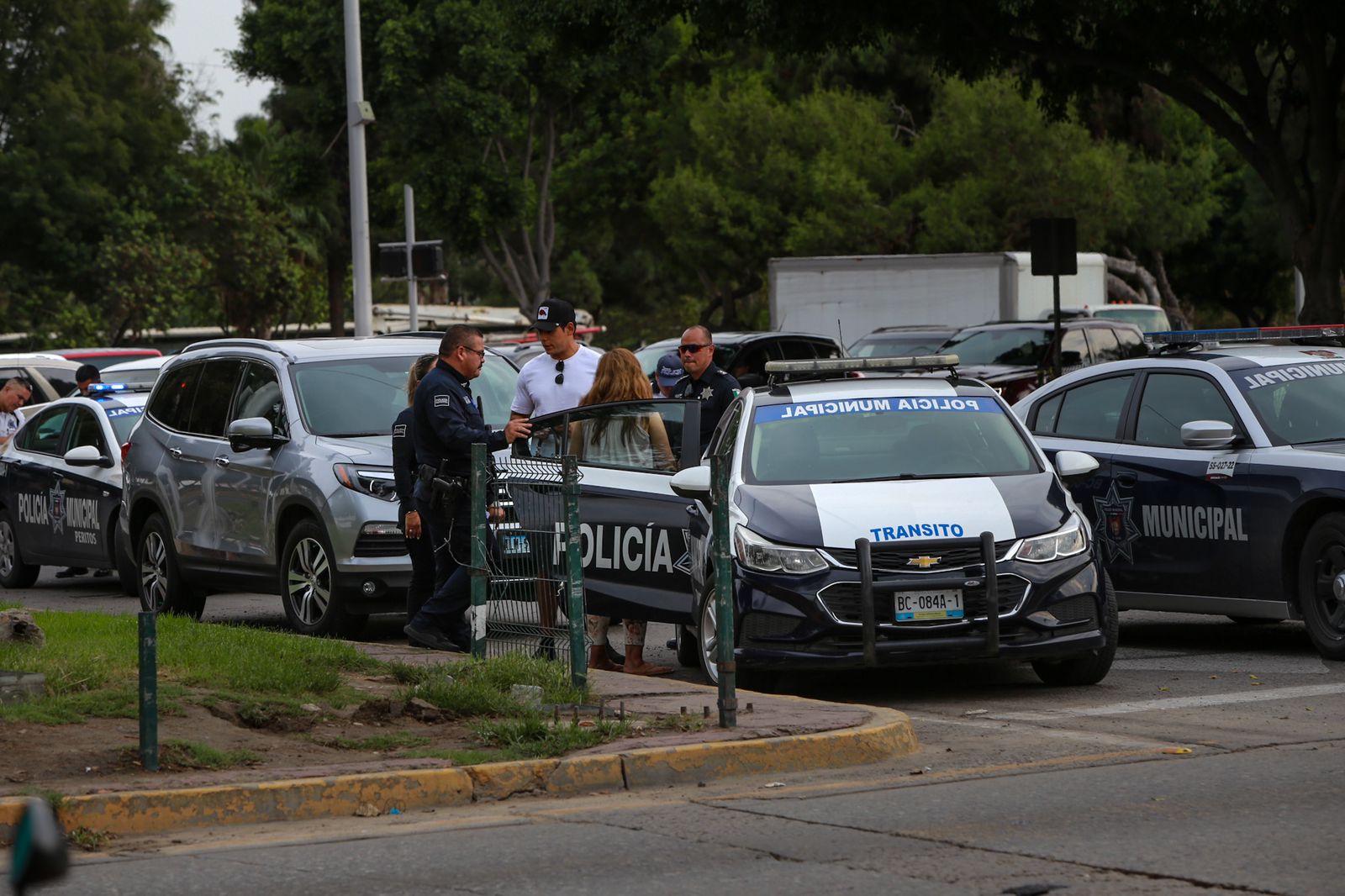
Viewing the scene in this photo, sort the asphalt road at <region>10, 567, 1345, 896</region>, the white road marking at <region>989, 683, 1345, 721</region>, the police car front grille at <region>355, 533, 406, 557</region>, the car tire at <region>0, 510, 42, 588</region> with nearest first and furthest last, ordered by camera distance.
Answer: the asphalt road at <region>10, 567, 1345, 896</region> → the white road marking at <region>989, 683, 1345, 721</region> → the police car front grille at <region>355, 533, 406, 557</region> → the car tire at <region>0, 510, 42, 588</region>

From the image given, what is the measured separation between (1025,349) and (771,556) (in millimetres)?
17458

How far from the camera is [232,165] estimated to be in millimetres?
59469

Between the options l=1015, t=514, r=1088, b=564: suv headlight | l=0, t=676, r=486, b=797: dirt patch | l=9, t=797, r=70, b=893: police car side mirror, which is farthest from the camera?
l=1015, t=514, r=1088, b=564: suv headlight

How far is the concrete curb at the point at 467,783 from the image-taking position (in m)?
6.90

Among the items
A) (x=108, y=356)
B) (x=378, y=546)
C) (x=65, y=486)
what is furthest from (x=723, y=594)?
(x=108, y=356)

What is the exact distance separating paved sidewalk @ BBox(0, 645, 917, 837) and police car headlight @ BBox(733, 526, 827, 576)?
0.73m

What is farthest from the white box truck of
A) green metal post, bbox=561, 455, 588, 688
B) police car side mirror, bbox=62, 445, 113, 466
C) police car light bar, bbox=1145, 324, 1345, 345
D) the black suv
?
green metal post, bbox=561, 455, 588, 688

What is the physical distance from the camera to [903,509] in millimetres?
9641

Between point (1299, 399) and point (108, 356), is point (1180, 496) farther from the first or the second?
point (108, 356)

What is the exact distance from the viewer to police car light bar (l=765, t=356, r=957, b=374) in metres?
10.7

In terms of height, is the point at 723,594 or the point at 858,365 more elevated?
the point at 858,365

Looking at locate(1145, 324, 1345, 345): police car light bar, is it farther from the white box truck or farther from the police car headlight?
the white box truck

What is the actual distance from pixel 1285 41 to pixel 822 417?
18384mm

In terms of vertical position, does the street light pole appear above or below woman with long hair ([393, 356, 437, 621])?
above
